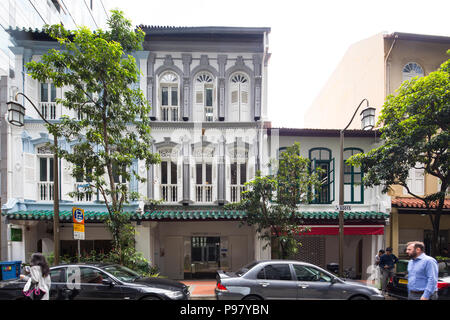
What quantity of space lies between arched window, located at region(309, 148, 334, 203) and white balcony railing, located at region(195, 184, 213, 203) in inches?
187

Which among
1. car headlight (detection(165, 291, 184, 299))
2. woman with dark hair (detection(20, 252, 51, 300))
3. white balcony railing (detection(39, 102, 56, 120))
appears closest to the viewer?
woman with dark hair (detection(20, 252, 51, 300))

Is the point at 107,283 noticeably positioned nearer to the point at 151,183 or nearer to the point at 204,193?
the point at 151,183

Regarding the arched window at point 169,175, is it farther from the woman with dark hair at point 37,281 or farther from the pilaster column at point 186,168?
the woman with dark hair at point 37,281

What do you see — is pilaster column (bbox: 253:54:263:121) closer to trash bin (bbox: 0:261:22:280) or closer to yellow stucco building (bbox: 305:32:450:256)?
yellow stucco building (bbox: 305:32:450:256)

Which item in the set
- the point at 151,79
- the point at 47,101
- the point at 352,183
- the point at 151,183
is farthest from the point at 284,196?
the point at 47,101

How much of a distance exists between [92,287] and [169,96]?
829 centimetres

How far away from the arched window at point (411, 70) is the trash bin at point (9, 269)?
62.1 feet

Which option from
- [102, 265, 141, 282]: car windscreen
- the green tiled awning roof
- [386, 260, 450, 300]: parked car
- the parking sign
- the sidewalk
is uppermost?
the parking sign

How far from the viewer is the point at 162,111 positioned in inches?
463

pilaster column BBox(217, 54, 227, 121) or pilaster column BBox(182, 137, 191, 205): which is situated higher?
pilaster column BBox(217, 54, 227, 121)

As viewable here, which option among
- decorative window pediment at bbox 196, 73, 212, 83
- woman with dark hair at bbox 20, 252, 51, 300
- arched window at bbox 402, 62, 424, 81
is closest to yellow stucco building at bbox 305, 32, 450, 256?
arched window at bbox 402, 62, 424, 81

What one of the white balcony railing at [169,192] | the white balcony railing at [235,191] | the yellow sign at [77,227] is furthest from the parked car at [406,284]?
the yellow sign at [77,227]

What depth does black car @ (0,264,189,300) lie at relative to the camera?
6.20 m

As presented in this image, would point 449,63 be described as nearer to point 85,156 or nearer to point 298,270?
point 298,270
